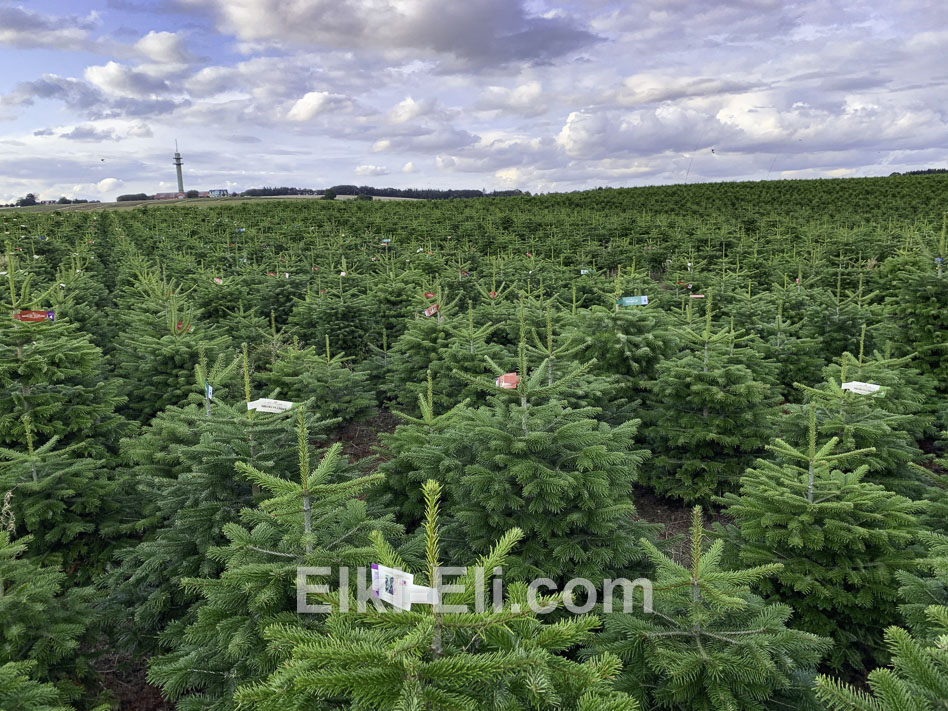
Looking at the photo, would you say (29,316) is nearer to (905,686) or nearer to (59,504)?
(59,504)

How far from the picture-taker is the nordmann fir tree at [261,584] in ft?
9.14

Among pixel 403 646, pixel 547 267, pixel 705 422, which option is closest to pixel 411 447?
pixel 403 646

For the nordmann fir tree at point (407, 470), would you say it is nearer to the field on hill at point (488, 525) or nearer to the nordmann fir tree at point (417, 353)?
the field on hill at point (488, 525)

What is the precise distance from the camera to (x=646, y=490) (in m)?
7.20

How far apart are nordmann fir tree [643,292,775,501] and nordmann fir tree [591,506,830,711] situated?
3506mm

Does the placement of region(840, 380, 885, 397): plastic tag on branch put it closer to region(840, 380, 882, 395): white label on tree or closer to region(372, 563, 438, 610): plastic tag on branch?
region(840, 380, 882, 395): white label on tree

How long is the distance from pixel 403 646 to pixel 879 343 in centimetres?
965

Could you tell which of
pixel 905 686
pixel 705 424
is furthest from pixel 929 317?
pixel 905 686

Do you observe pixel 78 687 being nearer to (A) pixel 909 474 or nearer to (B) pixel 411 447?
(B) pixel 411 447

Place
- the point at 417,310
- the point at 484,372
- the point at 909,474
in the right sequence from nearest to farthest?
1. the point at 909,474
2. the point at 484,372
3. the point at 417,310

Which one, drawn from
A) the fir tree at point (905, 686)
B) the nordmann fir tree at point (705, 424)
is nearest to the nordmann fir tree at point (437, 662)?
the fir tree at point (905, 686)

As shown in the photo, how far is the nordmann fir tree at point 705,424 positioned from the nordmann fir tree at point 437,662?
4.80m

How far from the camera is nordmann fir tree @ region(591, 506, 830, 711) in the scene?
8.79 ft

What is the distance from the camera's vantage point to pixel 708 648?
2.81 meters
